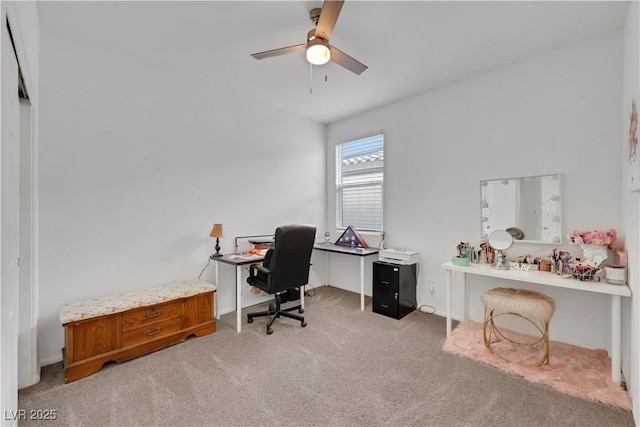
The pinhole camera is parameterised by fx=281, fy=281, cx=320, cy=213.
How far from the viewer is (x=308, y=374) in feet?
7.32

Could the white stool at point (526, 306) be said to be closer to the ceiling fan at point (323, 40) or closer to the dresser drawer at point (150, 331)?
the ceiling fan at point (323, 40)

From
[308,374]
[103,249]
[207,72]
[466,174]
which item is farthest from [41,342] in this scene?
[466,174]

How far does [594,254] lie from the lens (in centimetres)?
227

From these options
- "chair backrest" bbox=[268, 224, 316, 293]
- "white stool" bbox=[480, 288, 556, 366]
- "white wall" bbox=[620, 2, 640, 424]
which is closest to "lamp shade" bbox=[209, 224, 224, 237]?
"chair backrest" bbox=[268, 224, 316, 293]

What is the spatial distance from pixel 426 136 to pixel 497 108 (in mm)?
799

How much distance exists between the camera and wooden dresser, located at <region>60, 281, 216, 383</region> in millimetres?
2186

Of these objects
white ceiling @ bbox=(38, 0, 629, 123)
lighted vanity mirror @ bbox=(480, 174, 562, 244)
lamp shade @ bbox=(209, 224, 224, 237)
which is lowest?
lamp shade @ bbox=(209, 224, 224, 237)

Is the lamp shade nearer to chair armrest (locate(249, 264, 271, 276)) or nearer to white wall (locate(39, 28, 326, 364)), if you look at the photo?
white wall (locate(39, 28, 326, 364))

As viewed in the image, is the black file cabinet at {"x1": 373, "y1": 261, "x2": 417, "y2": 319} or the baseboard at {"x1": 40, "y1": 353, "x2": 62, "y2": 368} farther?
the black file cabinet at {"x1": 373, "y1": 261, "x2": 417, "y2": 319}

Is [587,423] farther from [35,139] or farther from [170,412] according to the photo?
[35,139]

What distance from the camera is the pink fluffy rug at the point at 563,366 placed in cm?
196

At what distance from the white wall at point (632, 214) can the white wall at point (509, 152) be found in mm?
122

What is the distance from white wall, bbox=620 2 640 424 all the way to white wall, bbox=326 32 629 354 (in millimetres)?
122

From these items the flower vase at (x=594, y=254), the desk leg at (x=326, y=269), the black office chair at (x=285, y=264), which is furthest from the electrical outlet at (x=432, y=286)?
the desk leg at (x=326, y=269)
